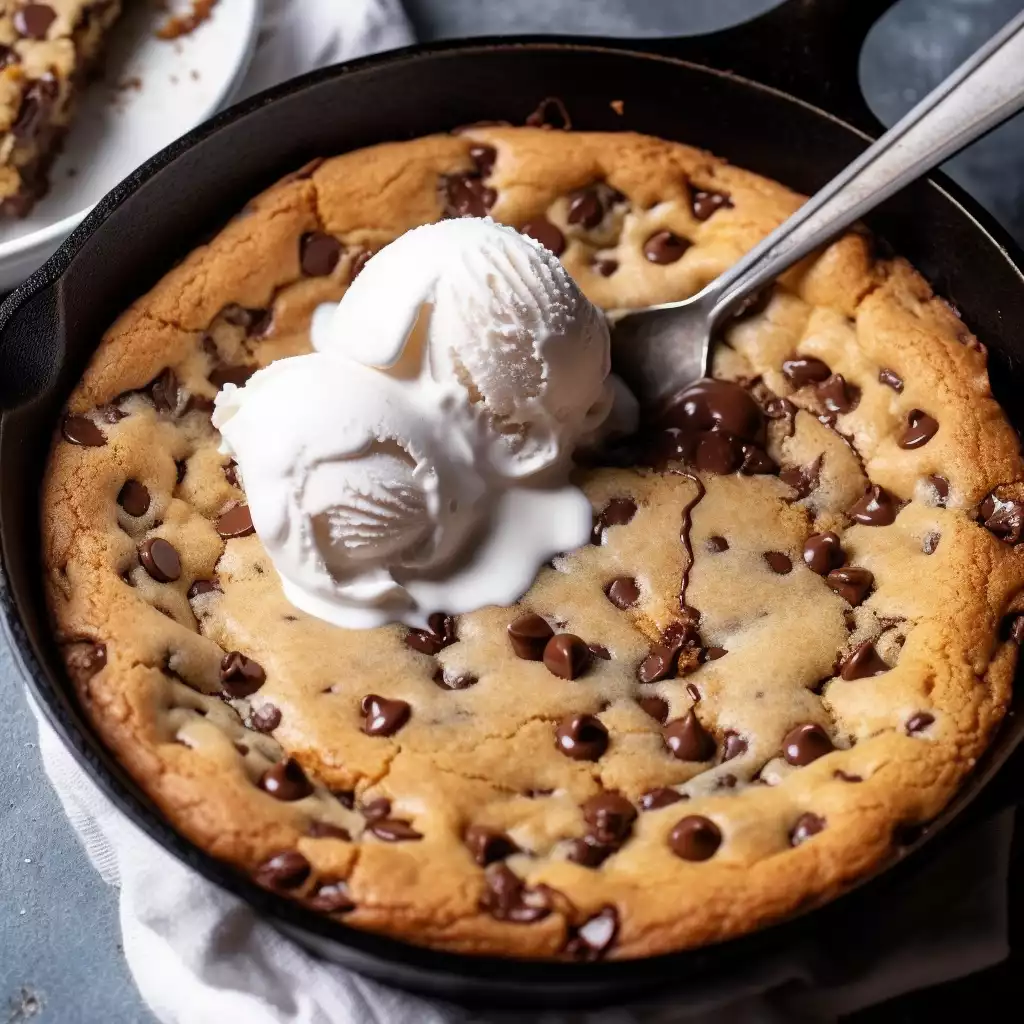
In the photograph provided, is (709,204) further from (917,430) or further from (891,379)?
(917,430)

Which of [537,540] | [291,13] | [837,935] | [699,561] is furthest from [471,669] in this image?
[291,13]

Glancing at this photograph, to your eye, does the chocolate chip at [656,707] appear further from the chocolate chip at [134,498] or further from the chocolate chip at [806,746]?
the chocolate chip at [134,498]

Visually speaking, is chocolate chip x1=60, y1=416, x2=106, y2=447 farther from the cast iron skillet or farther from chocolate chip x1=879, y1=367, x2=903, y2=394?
chocolate chip x1=879, y1=367, x2=903, y2=394

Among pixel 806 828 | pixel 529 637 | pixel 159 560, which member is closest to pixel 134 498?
pixel 159 560

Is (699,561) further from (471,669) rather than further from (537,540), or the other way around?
(471,669)

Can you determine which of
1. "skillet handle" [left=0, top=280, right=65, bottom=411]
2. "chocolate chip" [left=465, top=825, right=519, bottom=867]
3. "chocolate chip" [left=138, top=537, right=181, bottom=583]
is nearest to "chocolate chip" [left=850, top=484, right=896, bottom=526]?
"chocolate chip" [left=465, top=825, right=519, bottom=867]

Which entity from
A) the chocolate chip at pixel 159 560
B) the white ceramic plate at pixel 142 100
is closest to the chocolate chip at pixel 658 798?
the chocolate chip at pixel 159 560
